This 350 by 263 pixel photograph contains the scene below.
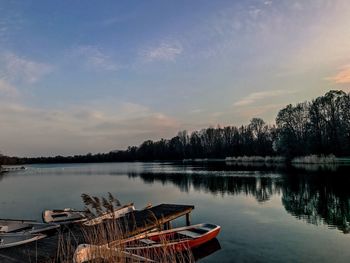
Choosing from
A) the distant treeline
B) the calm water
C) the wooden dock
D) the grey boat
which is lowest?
the calm water

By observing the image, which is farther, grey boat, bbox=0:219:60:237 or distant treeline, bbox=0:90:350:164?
distant treeline, bbox=0:90:350:164

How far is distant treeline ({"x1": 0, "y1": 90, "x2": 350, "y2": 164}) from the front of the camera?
5569 cm

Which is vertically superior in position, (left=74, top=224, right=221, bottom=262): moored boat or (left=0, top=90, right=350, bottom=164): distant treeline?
(left=0, top=90, right=350, bottom=164): distant treeline

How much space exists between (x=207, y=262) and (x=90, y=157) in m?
150

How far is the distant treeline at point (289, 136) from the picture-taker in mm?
55688

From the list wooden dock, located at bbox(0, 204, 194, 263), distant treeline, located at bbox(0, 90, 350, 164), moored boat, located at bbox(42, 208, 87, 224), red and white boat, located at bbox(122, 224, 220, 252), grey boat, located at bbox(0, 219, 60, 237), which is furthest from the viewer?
distant treeline, located at bbox(0, 90, 350, 164)

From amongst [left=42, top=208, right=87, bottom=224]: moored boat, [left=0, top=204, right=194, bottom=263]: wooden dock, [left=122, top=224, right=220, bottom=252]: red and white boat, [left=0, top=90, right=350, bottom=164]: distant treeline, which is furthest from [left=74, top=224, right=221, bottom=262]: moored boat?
[left=0, top=90, right=350, bottom=164]: distant treeline

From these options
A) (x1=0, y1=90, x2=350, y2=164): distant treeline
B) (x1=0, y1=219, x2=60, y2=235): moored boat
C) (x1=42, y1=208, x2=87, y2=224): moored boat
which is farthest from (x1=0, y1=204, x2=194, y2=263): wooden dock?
(x1=0, y1=90, x2=350, y2=164): distant treeline

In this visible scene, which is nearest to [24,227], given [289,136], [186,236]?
[186,236]

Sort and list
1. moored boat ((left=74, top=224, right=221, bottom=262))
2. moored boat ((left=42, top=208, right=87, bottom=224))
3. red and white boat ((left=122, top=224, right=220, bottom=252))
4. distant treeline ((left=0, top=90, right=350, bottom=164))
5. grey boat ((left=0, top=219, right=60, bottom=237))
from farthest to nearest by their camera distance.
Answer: distant treeline ((left=0, top=90, right=350, bottom=164)), moored boat ((left=42, top=208, right=87, bottom=224)), grey boat ((left=0, top=219, right=60, bottom=237)), red and white boat ((left=122, top=224, right=220, bottom=252)), moored boat ((left=74, top=224, right=221, bottom=262))

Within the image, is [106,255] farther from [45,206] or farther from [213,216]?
[45,206]

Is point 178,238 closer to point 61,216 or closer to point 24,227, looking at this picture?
point 24,227

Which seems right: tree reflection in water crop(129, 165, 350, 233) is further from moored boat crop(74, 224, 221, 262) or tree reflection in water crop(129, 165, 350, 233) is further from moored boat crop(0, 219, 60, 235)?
moored boat crop(0, 219, 60, 235)

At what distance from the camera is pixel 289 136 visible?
192ft
